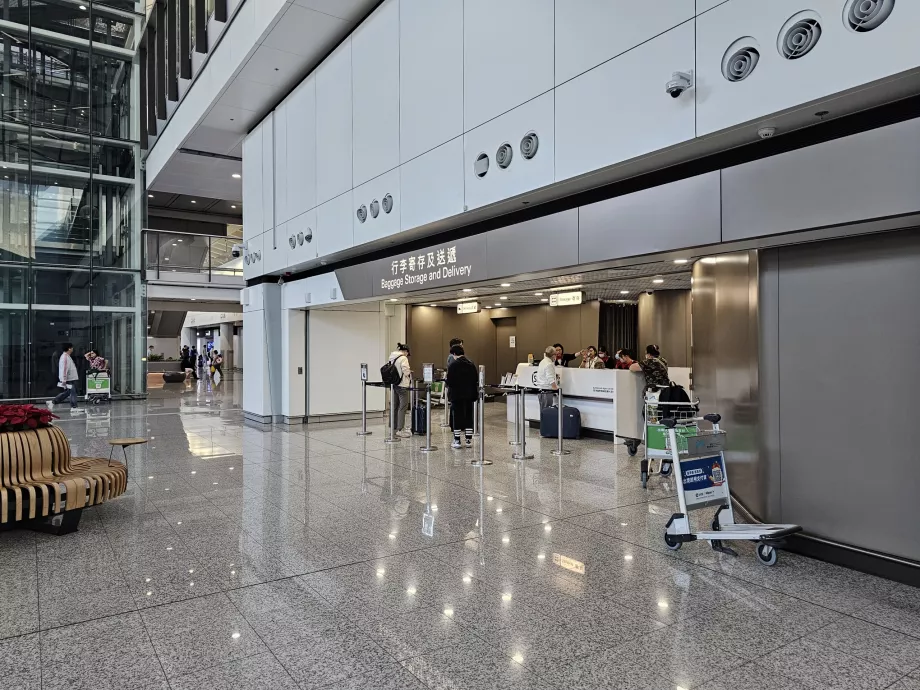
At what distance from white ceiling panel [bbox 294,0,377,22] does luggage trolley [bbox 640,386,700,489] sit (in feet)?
22.9

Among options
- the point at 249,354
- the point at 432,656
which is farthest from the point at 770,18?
the point at 249,354

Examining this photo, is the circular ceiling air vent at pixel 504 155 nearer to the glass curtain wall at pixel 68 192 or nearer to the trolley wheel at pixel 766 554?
the trolley wheel at pixel 766 554

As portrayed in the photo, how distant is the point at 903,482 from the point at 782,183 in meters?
2.14

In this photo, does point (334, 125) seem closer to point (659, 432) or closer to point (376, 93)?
point (376, 93)

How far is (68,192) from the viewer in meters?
17.8

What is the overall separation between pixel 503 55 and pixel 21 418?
576cm

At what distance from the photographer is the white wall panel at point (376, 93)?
8195mm

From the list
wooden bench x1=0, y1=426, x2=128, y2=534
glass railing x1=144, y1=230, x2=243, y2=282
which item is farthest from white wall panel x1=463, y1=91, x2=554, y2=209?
glass railing x1=144, y1=230, x2=243, y2=282

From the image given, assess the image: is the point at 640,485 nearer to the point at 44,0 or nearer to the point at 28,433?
the point at 28,433

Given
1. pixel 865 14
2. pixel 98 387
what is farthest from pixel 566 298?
pixel 98 387

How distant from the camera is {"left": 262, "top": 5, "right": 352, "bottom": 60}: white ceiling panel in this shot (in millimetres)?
8891

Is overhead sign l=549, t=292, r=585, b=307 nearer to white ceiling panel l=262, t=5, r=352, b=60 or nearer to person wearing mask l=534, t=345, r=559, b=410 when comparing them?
person wearing mask l=534, t=345, r=559, b=410

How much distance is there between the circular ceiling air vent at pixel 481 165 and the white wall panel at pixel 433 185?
307 millimetres

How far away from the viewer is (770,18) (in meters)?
3.83
